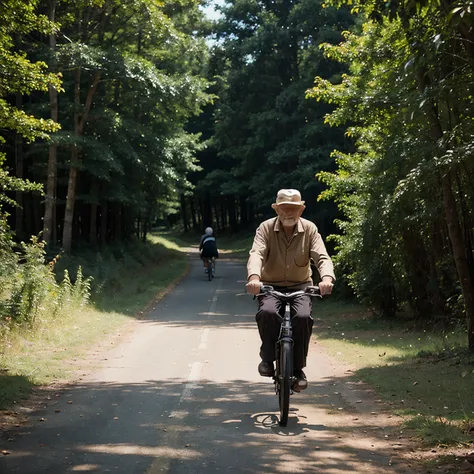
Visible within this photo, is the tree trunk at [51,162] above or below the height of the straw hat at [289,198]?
above

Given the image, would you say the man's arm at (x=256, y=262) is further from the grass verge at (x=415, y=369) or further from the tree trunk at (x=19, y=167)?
the tree trunk at (x=19, y=167)

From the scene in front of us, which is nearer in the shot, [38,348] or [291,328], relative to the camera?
[291,328]

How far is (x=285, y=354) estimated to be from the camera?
7504mm

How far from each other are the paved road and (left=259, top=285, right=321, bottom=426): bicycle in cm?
28

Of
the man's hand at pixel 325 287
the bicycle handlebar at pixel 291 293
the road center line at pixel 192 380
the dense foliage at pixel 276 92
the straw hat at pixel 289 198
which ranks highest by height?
the dense foliage at pixel 276 92

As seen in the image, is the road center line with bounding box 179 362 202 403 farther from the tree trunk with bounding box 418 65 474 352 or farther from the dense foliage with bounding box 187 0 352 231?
the dense foliage with bounding box 187 0 352 231

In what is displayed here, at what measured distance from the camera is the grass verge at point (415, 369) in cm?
745

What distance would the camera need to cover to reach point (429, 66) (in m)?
11.1

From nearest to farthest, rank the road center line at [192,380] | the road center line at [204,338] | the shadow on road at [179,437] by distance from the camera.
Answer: the shadow on road at [179,437] < the road center line at [192,380] < the road center line at [204,338]

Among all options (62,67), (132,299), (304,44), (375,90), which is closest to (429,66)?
(375,90)

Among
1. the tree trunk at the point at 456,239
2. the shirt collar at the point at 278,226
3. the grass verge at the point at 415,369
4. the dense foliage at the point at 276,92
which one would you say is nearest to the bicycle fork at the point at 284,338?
the shirt collar at the point at 278,226

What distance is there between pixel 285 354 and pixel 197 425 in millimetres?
1168

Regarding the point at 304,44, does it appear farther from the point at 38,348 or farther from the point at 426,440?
the point at 426,440

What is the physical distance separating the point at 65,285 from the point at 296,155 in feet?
73.8
